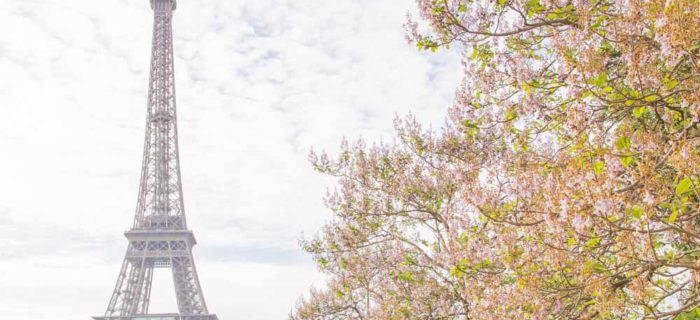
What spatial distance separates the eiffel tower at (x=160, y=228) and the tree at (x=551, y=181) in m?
53.2

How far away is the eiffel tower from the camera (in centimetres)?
6322

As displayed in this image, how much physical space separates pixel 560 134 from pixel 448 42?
208 cm

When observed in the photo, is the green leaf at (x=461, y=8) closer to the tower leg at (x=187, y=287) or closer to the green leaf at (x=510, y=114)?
the green leaf at (x=510, y=114)

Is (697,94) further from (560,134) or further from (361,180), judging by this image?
(361,180)

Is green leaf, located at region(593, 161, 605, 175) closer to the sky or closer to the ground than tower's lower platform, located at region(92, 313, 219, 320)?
closer to the ground

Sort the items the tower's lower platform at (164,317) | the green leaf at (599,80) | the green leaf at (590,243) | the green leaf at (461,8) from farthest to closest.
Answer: the tower's lower platform at (164,317) < the green leaf at (461,8) < the green leaf at (590,243) < the green leaf at (599,80)

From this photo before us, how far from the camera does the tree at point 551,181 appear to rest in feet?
17.2

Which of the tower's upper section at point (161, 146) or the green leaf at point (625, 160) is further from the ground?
the tower's upper section at point (161, 146)

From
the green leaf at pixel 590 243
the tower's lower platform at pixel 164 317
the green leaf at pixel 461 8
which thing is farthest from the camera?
the tower's lower platform at pixel 164 317

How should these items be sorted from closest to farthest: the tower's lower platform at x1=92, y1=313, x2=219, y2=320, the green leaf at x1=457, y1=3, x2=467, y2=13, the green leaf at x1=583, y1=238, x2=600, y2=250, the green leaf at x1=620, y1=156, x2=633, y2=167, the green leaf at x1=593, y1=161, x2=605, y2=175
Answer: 1. the green leaf at x1=620, y1=156, x2=633, y2=167
2. the green leaf at x1=593, y1=161, x2=605, y2=175
3. the green leaf at x1=583, y1=238, x2=600, y2=250
4. the green leaf at x1=457, y1=3, x2=467, y2=13
5. the tower's lower platform at x1=92, y1=313, x2=219, y2=320

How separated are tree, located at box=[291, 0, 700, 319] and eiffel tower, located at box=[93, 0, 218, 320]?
5320 cm

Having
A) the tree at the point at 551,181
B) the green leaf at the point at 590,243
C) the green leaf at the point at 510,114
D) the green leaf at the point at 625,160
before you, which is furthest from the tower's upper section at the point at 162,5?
the green leaf at the point at 625,160

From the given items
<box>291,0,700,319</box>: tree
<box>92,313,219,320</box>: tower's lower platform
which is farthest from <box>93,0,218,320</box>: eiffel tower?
<box>291,0,700,319</box>: tree

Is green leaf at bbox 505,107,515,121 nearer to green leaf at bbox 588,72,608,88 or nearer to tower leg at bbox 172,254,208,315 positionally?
green leaf at bbox 588,72,608,88
